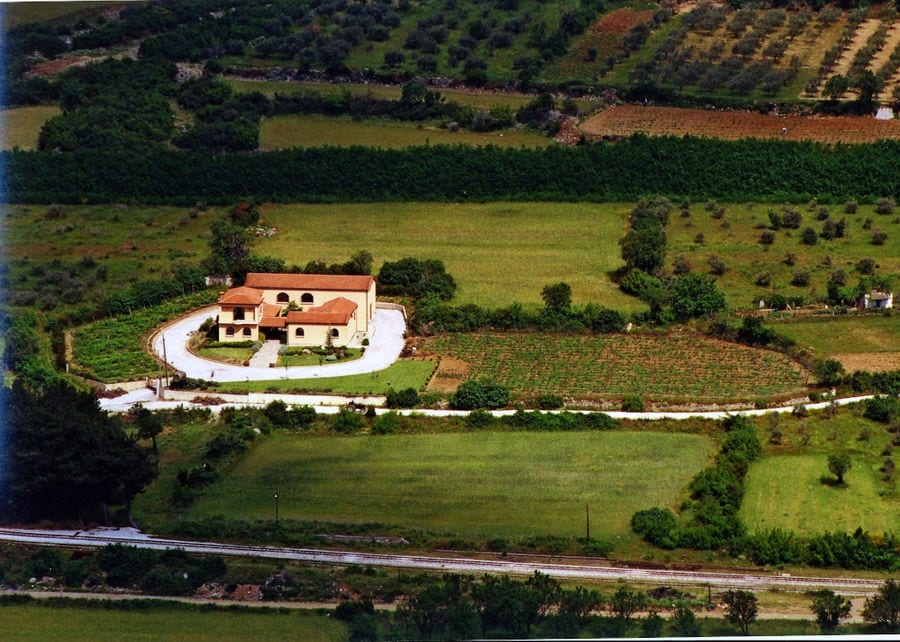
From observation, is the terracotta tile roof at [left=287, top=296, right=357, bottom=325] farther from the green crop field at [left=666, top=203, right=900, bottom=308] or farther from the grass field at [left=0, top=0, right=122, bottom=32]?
the grass field at [left=0, top=0, right=122, bottom=32]

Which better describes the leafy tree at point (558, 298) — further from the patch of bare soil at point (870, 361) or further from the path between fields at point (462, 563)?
the path between fields at point (462, 563)

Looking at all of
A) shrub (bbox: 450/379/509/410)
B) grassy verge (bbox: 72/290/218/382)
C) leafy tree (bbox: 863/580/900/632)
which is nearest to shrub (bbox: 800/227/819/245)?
shrub (bbox: 450/379/509/410)

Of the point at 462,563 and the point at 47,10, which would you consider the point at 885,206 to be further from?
the point at 47,10

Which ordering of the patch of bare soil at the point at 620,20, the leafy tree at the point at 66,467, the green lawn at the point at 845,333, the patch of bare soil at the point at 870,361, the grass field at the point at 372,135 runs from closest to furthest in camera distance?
the leafy tree at the point at 66,467
the patch of bare soil at the point at 870,361
the green lawn at the point at 845,333
the grass field at the point at 372,135
the patch of bare soil at the point at 620,20

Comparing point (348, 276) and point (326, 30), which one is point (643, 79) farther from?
point (348, 276)

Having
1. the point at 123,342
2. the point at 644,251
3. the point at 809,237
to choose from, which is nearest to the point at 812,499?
the point at 644,251

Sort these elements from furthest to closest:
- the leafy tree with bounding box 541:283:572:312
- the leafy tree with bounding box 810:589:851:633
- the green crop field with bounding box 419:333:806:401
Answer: the leafy tree with bounding box 541:283:572:312
the green crop field with bounding box 419:333:806:401
the leafy tree with bounding box 810:589:851:633

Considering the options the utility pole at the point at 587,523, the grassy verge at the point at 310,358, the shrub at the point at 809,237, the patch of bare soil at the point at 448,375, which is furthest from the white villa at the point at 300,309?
the shrub at the point at 809,237
